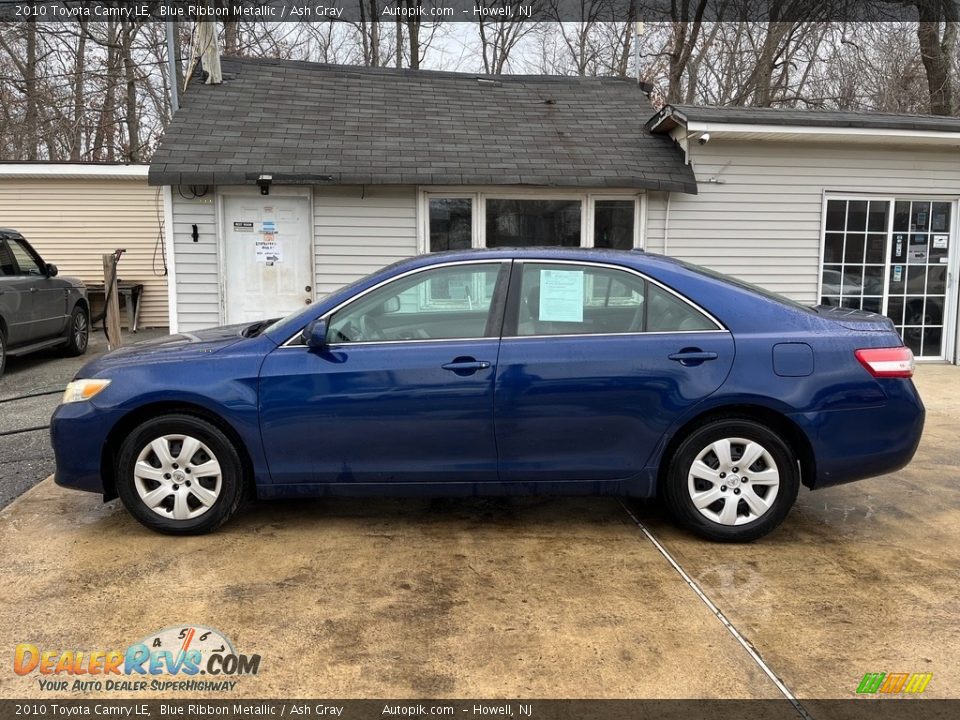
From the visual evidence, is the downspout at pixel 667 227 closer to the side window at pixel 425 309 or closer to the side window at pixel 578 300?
the side window at pixel 578 300

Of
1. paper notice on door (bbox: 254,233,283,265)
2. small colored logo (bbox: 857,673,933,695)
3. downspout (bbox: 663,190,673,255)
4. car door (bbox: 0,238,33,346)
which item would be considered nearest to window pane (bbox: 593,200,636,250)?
downspout (bbox: 663,190,673,255)

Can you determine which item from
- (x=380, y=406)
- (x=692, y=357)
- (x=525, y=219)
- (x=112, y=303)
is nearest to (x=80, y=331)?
(x=112, y=303)

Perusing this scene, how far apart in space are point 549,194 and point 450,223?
122 centimetres

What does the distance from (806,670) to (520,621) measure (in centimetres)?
109

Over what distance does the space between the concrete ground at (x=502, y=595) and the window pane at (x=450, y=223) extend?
4.78m

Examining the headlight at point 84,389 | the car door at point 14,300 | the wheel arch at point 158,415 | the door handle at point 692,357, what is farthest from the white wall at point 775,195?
the car door at point 14,300

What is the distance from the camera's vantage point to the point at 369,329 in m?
3.86

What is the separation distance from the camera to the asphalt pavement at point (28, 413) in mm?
5039

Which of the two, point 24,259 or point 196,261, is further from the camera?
point 24,259

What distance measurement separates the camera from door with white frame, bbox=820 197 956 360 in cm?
920

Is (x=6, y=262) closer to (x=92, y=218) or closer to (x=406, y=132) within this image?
(x=92, y=218)

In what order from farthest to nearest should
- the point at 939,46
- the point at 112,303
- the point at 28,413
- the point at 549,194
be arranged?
1. the point at 939,46
2. the point at 112,303
3. the point at 549,194
4. the point at 28,413

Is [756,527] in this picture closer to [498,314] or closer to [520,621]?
[520,621]

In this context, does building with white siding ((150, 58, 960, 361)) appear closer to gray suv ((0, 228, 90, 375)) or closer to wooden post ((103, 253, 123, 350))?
wooden post ((103, 253, 123, 350))
